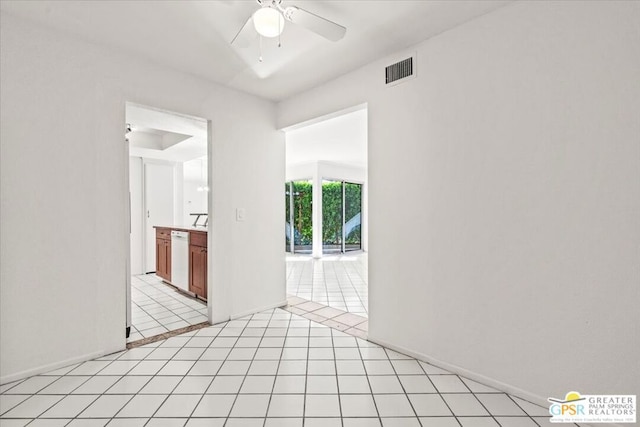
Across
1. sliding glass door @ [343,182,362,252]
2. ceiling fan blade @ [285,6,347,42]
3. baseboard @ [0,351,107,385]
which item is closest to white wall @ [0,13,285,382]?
baseboard @ [0,351,107,385]

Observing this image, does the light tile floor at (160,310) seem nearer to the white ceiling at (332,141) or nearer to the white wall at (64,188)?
the white wall at (64,188)

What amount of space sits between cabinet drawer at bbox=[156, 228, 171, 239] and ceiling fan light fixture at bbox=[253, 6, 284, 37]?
3606 millimetres

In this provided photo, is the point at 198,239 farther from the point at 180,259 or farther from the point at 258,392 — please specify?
the point at 258,392

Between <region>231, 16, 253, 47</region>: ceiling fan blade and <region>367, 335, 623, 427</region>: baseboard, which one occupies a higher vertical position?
<region>231, 16, 253, 47</region>: ceiling fan blade

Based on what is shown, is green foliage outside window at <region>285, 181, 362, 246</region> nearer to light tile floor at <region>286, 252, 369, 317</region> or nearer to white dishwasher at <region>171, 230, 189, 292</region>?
light tile floor at <region>286, 252, 369, 317</region>

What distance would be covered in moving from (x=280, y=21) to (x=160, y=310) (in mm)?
3282

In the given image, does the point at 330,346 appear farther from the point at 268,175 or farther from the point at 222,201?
the point at 268,175

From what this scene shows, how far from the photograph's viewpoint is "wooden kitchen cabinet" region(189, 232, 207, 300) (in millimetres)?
3480

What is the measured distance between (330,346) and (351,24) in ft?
8.22

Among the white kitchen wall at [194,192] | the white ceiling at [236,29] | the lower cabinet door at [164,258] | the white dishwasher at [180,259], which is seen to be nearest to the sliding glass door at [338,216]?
the white kitchen wall at [194,192]

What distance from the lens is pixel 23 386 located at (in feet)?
6.20

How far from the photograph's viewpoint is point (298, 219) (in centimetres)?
833

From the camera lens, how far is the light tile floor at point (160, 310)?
286cm

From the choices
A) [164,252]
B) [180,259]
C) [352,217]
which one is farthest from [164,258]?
[352,217]
